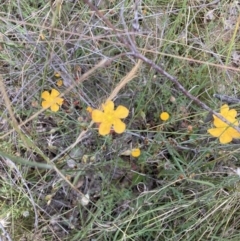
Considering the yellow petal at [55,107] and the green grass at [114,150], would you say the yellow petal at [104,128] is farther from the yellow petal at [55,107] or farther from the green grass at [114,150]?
the yellow petal at [55,107]

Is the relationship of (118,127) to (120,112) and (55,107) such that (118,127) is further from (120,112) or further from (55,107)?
(55,107)

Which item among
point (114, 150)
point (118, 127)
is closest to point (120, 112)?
point (118, 127)

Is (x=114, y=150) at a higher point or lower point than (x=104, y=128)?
lower

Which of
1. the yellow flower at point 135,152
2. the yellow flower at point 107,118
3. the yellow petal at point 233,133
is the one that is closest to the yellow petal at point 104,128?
the yellow flower at point 107,118

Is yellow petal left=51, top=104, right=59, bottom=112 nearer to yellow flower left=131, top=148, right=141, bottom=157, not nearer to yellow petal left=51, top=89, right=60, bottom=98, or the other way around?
yellow petal left=51, top=89, right=60, bottom=98

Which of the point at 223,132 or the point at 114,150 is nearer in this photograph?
the point at 223,132

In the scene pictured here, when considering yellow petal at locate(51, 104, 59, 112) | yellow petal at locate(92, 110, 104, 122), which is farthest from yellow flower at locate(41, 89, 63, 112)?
yellow petal at locate(92, 110, 104, 122)

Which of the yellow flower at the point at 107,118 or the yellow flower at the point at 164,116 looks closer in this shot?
the yellow flower at the point at 107,118

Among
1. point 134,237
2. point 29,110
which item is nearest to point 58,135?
point 29,110

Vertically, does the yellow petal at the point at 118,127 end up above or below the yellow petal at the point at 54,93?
below
